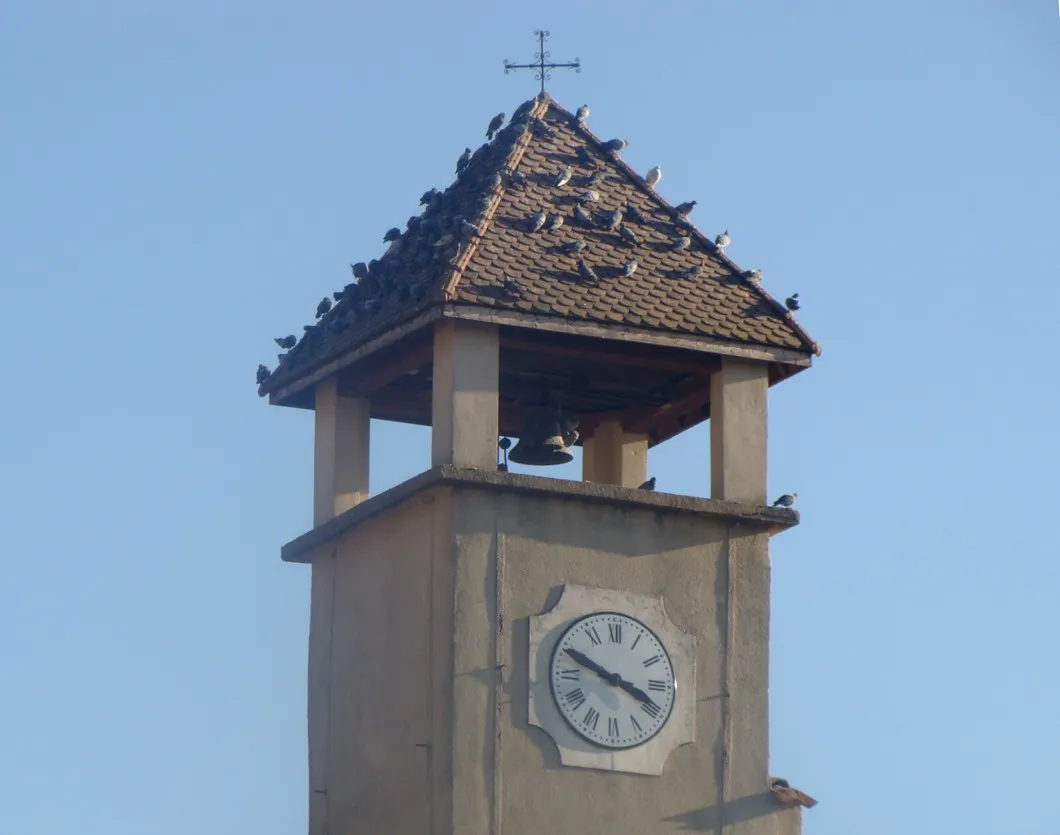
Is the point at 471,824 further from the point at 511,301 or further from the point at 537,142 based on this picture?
the point at 537,142

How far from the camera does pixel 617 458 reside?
101 ft

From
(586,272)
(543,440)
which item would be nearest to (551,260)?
(586,272)

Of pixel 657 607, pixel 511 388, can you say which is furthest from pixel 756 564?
pixel 511 388

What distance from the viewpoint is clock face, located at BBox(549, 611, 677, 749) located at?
2733cm

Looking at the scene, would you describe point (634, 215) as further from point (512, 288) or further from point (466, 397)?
point (466, 397)

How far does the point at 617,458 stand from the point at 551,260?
2.87 metres

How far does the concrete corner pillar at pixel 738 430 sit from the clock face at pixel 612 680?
1.65 meters

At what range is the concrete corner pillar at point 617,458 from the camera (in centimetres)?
3066

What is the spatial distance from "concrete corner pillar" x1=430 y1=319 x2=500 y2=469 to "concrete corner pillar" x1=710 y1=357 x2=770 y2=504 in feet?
6.79

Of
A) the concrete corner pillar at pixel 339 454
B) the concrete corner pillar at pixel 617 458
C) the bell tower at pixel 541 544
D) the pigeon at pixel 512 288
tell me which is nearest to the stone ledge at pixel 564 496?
the bell tower at pixel 541 544

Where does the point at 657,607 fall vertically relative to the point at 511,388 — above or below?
below

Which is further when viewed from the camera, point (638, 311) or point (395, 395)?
point (395, 395)

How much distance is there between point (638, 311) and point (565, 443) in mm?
2147

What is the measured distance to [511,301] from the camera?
27.8 meters
